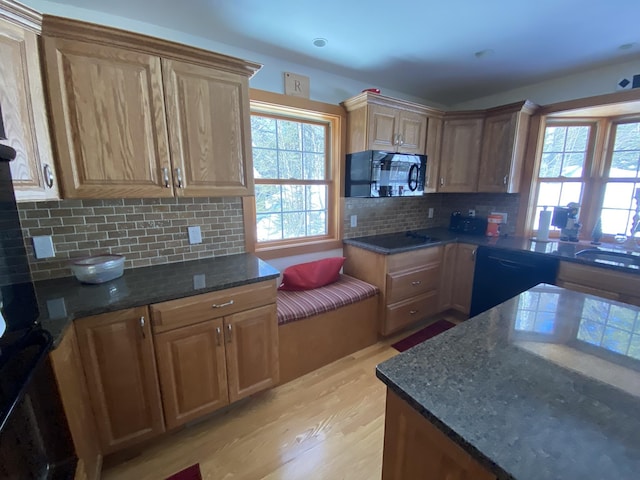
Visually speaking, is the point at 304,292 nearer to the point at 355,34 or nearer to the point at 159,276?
the point at 159,276

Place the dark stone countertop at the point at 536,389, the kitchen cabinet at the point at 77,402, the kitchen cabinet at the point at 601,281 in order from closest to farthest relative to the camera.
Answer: the dark stone countertop at the point at 536,389 → the kitchen cabinet at the point at 77,402 → the kitchen cabinet at the point at 601,281

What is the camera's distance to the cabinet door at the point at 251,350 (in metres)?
1.67

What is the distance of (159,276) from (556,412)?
Answer: 1.86 meters

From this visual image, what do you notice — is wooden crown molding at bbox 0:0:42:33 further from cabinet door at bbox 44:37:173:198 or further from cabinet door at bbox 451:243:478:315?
cabinet door at bbox 451:243:478:315

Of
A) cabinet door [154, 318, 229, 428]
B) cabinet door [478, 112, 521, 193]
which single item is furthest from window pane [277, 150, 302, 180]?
cabinet door [478, 112, 521, 193]

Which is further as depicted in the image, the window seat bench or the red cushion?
the red cushion

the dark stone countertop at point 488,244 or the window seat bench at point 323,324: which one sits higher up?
the dark stone countertop at point 488,244

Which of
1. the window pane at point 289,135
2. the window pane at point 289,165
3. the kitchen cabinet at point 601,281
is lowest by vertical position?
the kitchen cabinet at point 601,281

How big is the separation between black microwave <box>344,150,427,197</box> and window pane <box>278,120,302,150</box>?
1.66 feet

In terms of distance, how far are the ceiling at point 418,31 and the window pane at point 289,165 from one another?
0.74m

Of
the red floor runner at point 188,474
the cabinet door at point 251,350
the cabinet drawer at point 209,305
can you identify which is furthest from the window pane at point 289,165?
the red floor runner at point 188,474

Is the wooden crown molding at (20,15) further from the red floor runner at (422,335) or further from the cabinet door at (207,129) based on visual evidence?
the red floor runner at (422,335)

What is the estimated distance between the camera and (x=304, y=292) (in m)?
2.38

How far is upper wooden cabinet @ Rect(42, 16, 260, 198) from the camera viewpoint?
137 centimetres
